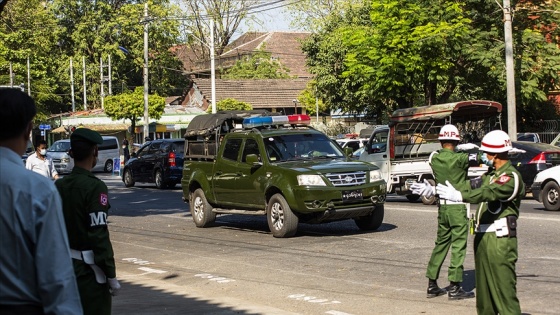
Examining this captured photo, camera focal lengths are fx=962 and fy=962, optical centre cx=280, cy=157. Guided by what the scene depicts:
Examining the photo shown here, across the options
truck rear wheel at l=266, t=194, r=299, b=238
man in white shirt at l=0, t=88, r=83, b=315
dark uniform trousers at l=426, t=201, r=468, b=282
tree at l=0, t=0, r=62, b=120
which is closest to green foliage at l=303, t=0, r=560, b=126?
truck rear wheel at l=266, t=194, r=299, b=238

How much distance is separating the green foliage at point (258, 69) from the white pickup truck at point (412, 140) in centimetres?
6217

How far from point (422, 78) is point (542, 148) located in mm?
15957

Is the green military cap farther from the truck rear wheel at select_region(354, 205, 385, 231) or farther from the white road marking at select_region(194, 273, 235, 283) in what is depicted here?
the truck rear wheel at select_region(354, 205, 385, 231)

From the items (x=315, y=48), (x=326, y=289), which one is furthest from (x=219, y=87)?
(x=326, y=289)

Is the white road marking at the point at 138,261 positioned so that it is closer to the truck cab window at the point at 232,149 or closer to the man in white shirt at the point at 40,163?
the man in white shirt at the point at 40,163

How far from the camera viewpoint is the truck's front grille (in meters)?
16.4

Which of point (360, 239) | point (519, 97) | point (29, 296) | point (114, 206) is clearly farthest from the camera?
point (519, 97)

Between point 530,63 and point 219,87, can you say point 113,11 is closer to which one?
point 219,87

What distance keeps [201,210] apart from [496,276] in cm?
1228

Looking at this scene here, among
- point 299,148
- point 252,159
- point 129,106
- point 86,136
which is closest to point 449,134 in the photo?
point 86,136

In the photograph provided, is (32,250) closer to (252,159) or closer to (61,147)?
(252,159)

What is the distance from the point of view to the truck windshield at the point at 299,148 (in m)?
17.6

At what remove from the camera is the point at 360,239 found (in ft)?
53.2

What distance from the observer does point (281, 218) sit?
16.8m
